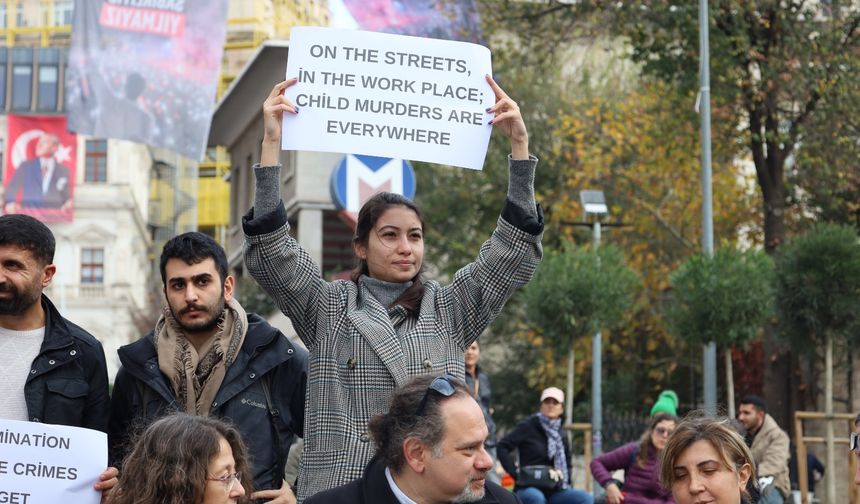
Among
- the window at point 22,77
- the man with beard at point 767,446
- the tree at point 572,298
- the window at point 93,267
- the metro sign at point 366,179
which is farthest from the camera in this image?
the window at point 22,77

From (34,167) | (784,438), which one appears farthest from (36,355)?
(34,167)

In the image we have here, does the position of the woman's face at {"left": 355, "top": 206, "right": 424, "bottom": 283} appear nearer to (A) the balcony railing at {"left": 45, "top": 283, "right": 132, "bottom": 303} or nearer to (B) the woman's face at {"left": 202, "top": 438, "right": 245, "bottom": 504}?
(B) the woman's face at {"left": 202, "top": 438, "right": 245, "bottom": 504}

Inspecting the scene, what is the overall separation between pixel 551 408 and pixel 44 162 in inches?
2955

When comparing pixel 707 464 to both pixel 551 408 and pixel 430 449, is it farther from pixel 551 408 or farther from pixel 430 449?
pixel 551 408

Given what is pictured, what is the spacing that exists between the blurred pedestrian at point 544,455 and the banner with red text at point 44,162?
236ft

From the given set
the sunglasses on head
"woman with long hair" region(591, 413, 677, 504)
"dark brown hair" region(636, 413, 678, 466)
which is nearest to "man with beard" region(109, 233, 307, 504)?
the sunglasses on head

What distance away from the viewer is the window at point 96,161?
293 feet

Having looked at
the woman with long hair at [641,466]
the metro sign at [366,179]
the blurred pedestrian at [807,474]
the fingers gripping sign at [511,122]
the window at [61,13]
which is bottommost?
the blurred pedestrian at [807,474]

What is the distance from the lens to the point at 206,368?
5.88 m

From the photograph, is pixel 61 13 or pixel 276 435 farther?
pixel 61 13

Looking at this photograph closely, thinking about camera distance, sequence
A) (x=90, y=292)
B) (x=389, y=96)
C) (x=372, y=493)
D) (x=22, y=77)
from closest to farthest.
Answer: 1. (x=372, y=493)
2. (x=389, y=96)
3. (x=90, y=292)
4. (x=22, y=77)

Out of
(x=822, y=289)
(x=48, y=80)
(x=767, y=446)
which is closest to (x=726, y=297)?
(x=822, y=289)

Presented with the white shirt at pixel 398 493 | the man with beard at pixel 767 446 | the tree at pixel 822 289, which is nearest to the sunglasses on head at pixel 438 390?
the white shirt at pixel 398 493

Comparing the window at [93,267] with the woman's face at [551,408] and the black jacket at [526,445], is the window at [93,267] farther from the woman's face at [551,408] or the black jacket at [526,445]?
the woman's face at [551,408]
